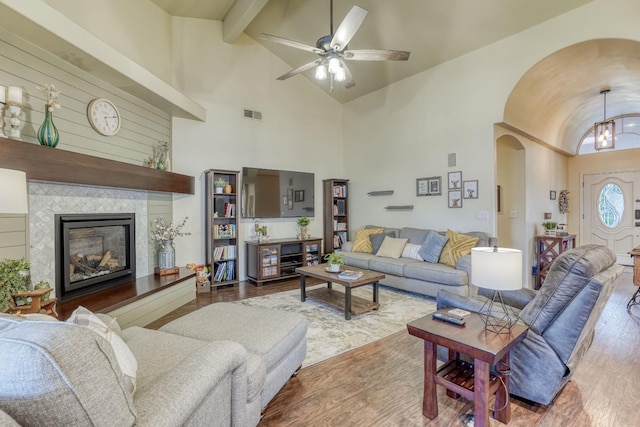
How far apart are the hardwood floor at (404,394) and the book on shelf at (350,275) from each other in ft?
2.60

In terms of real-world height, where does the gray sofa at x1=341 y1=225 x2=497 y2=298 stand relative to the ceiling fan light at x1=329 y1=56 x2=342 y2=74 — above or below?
below

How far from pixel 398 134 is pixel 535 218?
109 inches

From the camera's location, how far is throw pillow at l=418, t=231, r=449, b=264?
4461 mm

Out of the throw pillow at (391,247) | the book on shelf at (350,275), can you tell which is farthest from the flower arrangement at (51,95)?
the throw pillow at (391,247)

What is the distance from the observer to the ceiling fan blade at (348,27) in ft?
8.61

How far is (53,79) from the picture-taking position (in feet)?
9.22

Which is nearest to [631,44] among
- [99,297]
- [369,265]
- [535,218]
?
[535,218]

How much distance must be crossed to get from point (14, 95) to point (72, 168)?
636mm

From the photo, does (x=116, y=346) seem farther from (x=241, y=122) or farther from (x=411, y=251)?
(x=241, y=122)

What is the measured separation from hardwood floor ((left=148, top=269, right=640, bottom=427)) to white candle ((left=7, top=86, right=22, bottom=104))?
112 inches

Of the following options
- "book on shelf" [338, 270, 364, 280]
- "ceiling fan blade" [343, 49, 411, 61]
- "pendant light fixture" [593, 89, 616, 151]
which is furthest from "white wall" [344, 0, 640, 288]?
"book on shelf" [338, 270, 364, 280]

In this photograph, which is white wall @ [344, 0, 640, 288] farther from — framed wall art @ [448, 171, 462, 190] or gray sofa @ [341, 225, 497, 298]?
gray sofa @ [341, 225, 497, 298]

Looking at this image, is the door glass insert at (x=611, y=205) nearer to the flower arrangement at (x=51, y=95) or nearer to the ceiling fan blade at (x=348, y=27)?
the ceiling fan blade at (x=348, y=27)

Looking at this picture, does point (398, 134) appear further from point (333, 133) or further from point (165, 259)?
point (165, 259)
